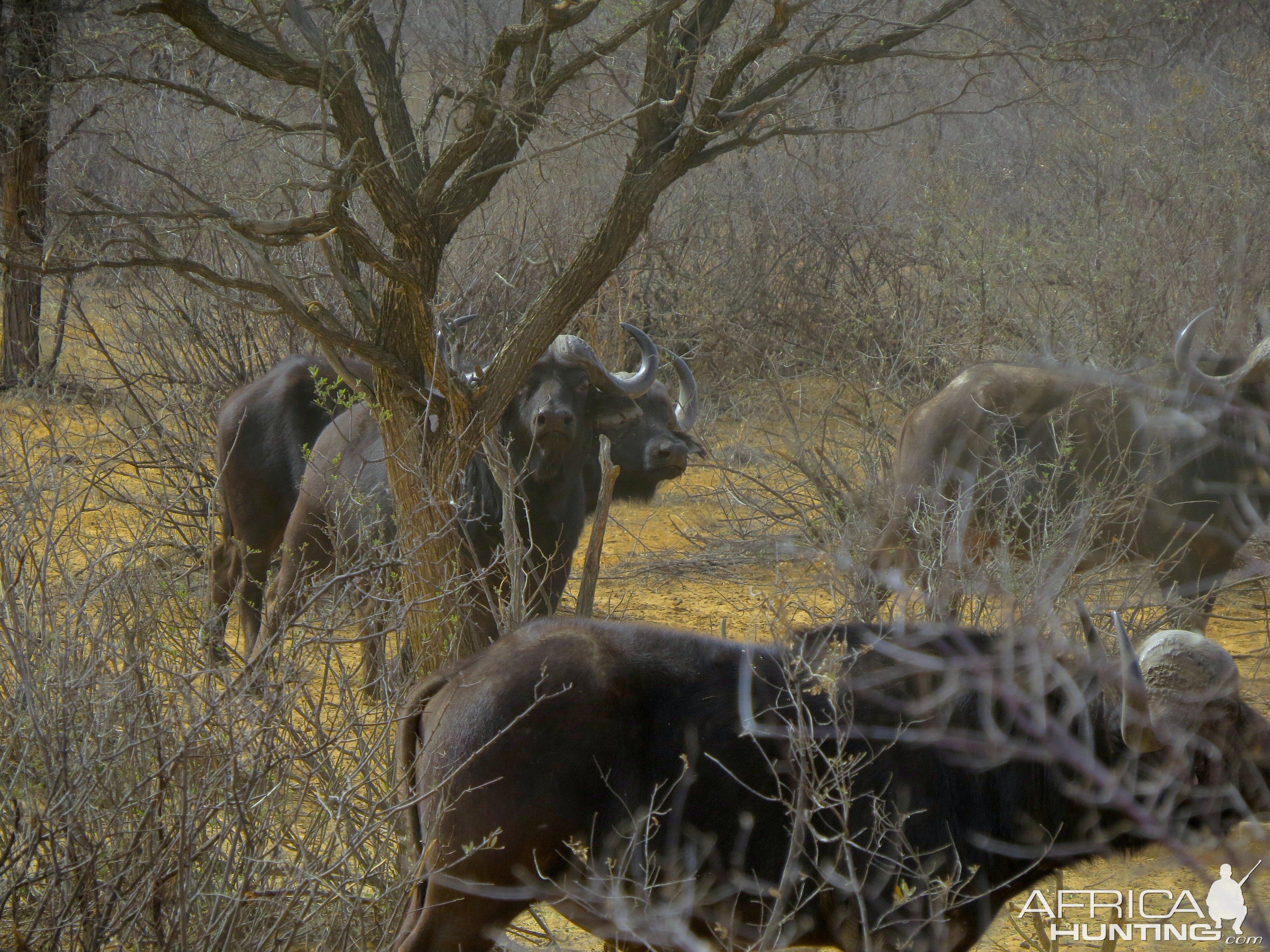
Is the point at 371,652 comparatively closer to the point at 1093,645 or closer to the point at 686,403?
the point at 686,403

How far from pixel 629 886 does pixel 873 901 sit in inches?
27.2

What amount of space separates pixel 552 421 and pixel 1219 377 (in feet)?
12.1

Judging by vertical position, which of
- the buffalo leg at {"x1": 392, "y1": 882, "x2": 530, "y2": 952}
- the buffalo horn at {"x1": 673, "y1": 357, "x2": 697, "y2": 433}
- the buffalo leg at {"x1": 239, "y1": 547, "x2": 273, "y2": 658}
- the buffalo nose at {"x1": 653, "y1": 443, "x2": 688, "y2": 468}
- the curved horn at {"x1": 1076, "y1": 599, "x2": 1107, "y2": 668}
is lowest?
the buffalo leg at {"x1": 392, "y1": 882, "x2": 530, "y2": 952}

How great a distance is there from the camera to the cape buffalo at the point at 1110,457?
6.28 metres

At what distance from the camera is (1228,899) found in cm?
293

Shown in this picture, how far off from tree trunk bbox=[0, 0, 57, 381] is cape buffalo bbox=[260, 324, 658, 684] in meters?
1.84

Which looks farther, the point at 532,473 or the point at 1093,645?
the point at 532,473

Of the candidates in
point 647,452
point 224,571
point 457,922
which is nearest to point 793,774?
point 457,922

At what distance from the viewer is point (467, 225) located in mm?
12180

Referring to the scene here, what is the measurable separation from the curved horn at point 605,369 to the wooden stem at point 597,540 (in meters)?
0.66

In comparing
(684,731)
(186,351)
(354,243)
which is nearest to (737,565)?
(186,351)

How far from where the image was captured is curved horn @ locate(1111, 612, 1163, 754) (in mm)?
2969

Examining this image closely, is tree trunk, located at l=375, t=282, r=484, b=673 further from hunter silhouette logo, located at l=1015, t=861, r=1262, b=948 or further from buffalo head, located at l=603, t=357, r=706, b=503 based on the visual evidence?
hunter silhouette logo, located at l=1015, t=861, r=1262, b=948

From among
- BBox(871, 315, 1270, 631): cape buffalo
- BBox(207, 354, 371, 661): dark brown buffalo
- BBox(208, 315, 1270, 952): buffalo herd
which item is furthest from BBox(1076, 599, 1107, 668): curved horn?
BBox(207, 354, 371, 661): dark brown buffalo
